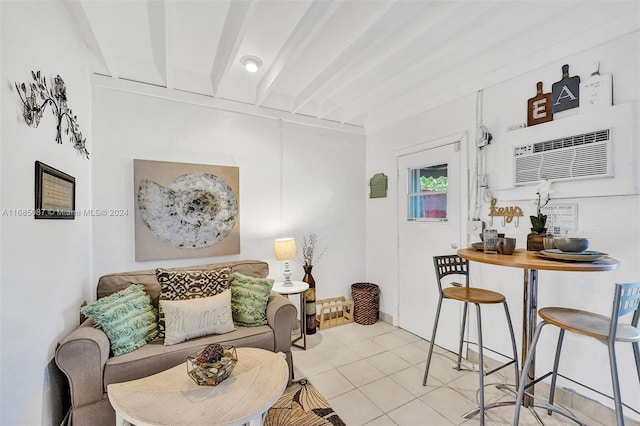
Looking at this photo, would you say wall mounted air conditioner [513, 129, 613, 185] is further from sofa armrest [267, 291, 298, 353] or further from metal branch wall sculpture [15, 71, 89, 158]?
metal branch wall sculpture [15, 71, 89, 158]

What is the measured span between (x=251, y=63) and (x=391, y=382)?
2.98m

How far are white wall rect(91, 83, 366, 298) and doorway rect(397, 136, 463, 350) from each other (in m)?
0.74

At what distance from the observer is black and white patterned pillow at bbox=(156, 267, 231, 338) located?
88.6 inches

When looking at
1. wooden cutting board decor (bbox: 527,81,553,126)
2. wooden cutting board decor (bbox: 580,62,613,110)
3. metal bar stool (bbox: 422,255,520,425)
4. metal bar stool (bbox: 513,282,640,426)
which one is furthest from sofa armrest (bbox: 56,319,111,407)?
wooden cutting board decor (bbox: 580,62,613,110)

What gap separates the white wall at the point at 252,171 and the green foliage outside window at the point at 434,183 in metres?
0.98

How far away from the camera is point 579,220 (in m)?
1.93

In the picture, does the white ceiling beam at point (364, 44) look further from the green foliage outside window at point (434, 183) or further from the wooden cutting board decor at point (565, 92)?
the green foliage outside window at point (434, 183)

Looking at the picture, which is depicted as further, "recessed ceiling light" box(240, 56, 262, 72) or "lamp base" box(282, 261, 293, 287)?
"lamp base" box(282, 261, 293, 287)

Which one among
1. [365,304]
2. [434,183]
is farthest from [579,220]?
[365,304]

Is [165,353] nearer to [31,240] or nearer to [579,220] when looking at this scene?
[31,240]

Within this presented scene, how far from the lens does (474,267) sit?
258 centimetres

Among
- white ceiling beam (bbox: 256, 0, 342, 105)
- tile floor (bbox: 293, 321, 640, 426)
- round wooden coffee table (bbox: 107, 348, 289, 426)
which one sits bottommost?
tile floor (bbox: 293, 321, 640, 426)

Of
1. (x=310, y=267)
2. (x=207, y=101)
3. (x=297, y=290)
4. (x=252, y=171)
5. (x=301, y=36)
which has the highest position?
(x=301, y=36)

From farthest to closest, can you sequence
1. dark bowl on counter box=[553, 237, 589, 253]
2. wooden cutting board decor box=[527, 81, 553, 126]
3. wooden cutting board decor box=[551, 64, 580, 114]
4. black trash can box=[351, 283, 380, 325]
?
black trash can box=[351, 283, 380, 325] < wooden cutting board decor box=[527, 81, 553, 126] < wooden cutting board decor box=[551, 64, 580, 114] < dark bowl on counter box=[553, 237, 589, 253]
